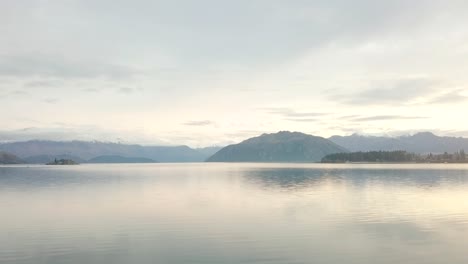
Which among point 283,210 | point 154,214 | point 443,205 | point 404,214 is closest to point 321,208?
point 283,210

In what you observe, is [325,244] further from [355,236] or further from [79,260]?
[79,260]

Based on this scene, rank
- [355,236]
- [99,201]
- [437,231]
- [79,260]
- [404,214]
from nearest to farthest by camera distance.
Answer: [79,260] → [355,236] → [437,231] → [404,214] → [99,201]

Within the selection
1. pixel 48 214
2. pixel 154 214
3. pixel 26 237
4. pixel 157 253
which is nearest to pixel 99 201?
pixel 48 214

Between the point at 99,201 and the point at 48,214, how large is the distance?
20.2 m

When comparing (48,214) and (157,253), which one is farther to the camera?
(48,214)

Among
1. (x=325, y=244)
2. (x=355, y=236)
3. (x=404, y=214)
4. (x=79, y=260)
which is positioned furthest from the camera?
(x=404, y=214)

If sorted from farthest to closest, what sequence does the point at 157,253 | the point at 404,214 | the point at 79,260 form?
the point at 404,214, the point at 157,253, the point at 79,260

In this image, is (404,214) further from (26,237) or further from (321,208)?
(26,237)

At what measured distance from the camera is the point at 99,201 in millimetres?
87000

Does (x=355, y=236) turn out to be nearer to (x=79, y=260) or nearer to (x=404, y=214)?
(x=404, y=214)

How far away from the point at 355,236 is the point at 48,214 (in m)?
47.5

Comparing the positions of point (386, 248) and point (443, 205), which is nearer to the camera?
point (386, 248)

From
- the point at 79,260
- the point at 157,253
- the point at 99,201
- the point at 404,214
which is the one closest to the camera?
the point at 79,260

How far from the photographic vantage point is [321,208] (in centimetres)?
7325
